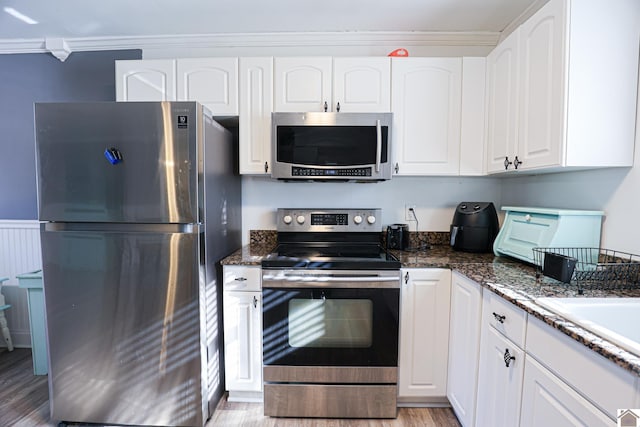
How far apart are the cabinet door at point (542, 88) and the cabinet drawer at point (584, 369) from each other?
791 millimetres

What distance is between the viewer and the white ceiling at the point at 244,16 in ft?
A: 5.75

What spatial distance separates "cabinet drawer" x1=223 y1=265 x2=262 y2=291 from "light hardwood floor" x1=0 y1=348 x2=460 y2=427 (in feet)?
2.44

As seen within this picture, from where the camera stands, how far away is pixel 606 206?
4.35 feet

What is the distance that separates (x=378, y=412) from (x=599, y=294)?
4.04 ft

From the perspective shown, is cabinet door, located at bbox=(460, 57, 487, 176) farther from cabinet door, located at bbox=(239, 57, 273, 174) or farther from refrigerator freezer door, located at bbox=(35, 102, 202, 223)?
refrigerator freezer door, located at bbox=(35, 102, 202, 223)

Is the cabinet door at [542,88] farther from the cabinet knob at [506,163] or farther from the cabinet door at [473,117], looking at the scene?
the cabinet door at [473,117]

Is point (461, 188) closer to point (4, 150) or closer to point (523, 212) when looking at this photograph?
point (523, 212)

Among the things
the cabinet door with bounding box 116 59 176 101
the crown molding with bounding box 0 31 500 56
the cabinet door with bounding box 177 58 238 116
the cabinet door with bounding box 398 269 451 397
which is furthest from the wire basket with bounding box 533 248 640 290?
the cabinet door with bounding box 116 59 176 101

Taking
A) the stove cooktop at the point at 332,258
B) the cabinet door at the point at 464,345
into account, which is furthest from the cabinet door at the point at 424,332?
the stove cooktop at the point at 332,258

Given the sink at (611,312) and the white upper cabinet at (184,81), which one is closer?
the sink at (611,312)

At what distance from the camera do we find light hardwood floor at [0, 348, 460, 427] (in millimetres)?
1580

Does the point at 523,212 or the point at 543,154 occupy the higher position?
the point at 543,154

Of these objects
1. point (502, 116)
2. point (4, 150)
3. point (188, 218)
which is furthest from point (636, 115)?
point (4, 150)

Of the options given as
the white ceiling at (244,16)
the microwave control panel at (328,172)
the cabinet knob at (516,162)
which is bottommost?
the microwave control panel at (328,172)
